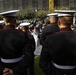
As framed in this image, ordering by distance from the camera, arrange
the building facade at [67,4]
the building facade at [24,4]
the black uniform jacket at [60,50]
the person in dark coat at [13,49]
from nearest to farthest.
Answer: the black uniform jacket at [60,50], the person in dark coat at [13,49], the building facade at [67,4], the building facade at [24,4]

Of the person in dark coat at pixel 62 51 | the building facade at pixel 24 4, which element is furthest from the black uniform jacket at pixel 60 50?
the building facade at pixel 24 4

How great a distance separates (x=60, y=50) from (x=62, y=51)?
0.02 meters

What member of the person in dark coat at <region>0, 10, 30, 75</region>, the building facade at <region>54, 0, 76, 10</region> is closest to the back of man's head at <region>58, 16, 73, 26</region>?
the person in dark coat at <region>0, 10, 30, 75</region>

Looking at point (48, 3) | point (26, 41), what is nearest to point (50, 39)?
point (26, 41)

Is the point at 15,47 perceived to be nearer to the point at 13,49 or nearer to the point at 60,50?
the point at 13,49

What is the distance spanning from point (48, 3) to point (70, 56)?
49.1 m

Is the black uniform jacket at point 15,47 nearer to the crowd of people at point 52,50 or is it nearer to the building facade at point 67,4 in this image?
the crowd of people at point 52,50

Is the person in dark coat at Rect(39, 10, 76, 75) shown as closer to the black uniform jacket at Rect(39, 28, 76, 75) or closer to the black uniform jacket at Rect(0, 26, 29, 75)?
the black uniform jacket at Rect(39, 28, 76, 75)

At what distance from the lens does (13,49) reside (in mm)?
3436

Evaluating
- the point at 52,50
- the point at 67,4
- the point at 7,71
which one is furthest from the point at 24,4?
the point at 52,50

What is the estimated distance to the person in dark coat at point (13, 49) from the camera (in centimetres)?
344

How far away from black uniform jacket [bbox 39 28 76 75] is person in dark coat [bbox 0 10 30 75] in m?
0.46

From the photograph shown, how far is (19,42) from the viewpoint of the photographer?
3.44 meters

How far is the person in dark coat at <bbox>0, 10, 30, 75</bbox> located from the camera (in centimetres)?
344
